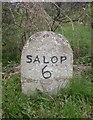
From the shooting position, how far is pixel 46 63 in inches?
201

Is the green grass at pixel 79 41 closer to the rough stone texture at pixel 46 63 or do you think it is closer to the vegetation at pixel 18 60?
the vegetation at pixel 18 60

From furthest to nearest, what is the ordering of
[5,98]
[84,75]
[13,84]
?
[84,75], [13,84], [5,98]

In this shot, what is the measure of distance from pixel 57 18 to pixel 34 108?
→ 10.5ft

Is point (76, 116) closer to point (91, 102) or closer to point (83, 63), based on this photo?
point (91, 102)

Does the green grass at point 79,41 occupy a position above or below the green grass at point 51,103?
above

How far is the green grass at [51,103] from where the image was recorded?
458 centimetres

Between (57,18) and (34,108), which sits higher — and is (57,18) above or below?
above

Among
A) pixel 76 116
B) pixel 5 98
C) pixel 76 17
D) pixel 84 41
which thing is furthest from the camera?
pixel 84 41

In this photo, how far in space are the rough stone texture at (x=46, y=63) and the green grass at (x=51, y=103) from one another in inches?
4.6

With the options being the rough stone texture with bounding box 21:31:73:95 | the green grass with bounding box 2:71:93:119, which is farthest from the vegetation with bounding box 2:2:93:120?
the rough stone texture with bounding box 21:31:73:95

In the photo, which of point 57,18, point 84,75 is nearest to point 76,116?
point 84,75

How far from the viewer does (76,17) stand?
804 cm

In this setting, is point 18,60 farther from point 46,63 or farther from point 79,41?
point 46,63

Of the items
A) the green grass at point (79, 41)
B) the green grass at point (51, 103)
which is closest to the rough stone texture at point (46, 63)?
the green grass at point (51, 103)
